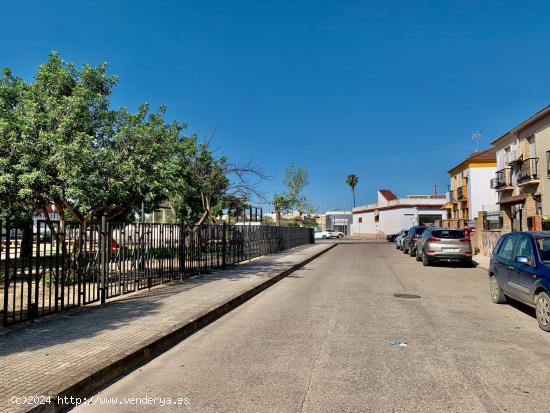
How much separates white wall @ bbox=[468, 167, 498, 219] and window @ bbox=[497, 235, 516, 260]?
3502 cm

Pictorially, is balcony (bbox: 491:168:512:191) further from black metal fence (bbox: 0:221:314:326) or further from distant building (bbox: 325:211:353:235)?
distant building (bbox: 325:211:353:235)

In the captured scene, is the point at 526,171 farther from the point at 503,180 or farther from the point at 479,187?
the point at 479,187

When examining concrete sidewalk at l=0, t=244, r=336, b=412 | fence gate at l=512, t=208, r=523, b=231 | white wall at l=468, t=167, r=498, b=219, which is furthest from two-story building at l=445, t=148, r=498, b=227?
concrete sidewalk at l=0, t=244, r=336, b=412

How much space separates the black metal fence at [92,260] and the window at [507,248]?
8101 mm

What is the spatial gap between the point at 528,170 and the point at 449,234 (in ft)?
37.0

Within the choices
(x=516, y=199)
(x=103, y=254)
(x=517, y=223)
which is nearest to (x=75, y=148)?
(x=103, y=254)

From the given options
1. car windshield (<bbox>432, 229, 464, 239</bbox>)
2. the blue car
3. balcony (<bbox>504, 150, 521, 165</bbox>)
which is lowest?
the blue car

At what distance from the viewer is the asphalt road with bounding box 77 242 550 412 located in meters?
4.15

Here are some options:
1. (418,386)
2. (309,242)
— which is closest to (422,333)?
(418,386)

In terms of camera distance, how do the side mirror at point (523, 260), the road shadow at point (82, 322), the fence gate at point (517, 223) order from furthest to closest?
the fence gate at point (517, 223)
the side mirror at point (523, 260)
the road shadow at point (82, 322)

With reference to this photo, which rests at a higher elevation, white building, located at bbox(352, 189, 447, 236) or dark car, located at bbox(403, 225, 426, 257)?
white building, located at bbox(352, 189, 447, 236)

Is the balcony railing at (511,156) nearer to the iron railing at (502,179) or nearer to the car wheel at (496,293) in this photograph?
the iron railing at (502,179)

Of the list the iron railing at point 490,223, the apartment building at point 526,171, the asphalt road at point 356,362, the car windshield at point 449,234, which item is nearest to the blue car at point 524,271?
the asphalt road at point 356,362

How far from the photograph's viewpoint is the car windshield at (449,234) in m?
18.7
